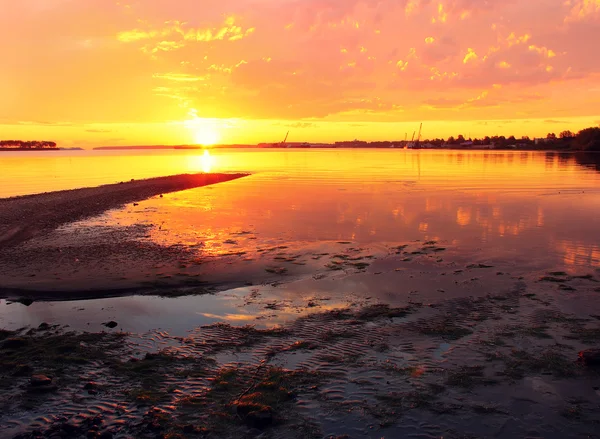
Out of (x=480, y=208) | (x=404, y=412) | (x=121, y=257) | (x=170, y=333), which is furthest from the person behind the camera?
(x=480, y=208)

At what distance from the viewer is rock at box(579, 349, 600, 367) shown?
6.84 m

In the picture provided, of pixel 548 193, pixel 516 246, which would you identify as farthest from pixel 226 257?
pixel 548 193

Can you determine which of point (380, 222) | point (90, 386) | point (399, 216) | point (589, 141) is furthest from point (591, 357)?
point (589, 141)

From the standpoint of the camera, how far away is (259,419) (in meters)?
5.55

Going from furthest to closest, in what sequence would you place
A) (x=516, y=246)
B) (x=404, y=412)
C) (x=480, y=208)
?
(x=480, y=208)
(x=516, y=246)
(x=404, y=412)

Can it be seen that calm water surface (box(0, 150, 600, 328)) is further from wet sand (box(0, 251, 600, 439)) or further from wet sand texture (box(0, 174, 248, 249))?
wet sand texture (box(0, 174, 248, 249))

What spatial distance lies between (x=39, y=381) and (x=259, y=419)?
329 centimetres

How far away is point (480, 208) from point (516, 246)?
9474mm

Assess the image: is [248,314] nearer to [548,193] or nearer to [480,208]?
[480,208]

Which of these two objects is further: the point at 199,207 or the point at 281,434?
the point at 199,207

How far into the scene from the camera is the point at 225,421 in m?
5.55

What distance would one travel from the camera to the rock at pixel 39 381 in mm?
6305

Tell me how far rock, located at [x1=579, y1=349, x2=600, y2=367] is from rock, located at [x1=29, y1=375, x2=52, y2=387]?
7996mm

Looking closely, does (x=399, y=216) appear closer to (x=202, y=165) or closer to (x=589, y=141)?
(x=202, y=165)
